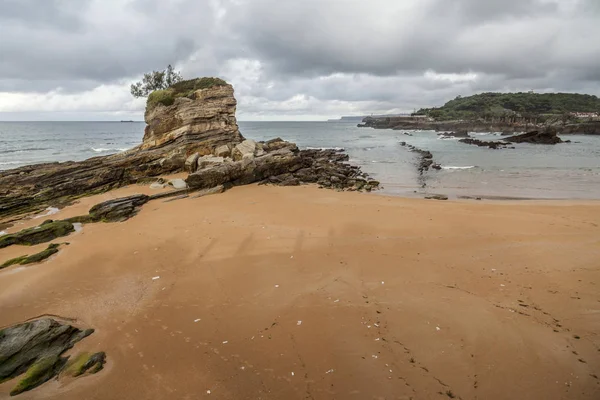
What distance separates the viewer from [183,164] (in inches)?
1160

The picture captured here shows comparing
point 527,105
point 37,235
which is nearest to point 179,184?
point 37,235

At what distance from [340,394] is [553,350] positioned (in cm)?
433

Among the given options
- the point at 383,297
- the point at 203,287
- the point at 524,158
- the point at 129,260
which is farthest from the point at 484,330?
the point at 524,158

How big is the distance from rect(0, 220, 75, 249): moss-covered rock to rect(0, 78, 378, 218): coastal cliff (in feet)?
22.7

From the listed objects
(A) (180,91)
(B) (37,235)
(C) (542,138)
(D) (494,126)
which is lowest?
(B) (37,235)

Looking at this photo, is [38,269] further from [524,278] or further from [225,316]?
[524,278]

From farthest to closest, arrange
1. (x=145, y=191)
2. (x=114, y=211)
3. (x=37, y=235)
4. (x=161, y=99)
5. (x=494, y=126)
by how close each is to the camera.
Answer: (x=494, y=126) → (x=161, y=99) → (x=145, y=191) → (x=114, y=211) → (x=37, y=235)

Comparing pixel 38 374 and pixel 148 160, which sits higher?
pixel 148 160

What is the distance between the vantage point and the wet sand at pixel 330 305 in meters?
5.84

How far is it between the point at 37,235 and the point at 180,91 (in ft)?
82.1

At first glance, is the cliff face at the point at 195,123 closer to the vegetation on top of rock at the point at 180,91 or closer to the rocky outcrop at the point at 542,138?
the vegetation on top of rock at the point at 180,91

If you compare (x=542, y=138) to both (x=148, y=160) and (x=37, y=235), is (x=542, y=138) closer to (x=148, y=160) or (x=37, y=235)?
(x=148, y=160)

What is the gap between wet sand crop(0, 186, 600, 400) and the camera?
5.84 metres

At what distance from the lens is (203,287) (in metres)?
9.34
